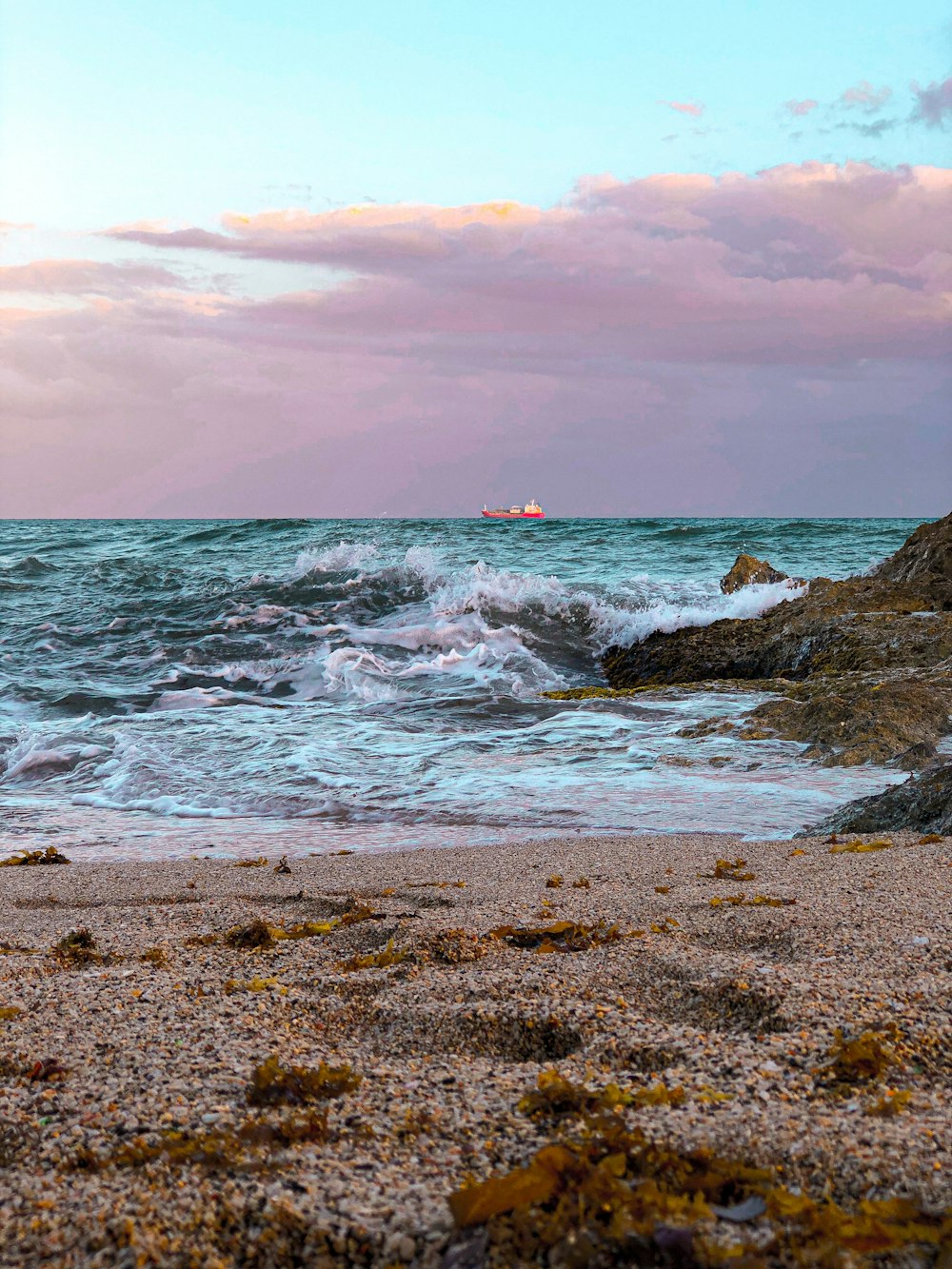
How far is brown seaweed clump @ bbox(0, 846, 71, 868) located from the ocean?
25cm

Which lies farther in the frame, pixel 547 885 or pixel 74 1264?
pixel 547 885

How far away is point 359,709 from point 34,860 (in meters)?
4.66

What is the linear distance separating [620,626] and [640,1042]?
11.8 meters

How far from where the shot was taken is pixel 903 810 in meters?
4.44

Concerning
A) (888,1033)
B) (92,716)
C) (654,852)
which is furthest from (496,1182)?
(92,716)

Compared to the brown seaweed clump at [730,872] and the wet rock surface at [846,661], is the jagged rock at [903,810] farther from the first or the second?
the brown seaweed clump at [730,872]

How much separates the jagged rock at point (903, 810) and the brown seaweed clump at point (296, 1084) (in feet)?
10.9

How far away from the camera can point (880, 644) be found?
859cm

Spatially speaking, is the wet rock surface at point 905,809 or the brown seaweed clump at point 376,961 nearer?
the brown seaweed clump at point 376,961

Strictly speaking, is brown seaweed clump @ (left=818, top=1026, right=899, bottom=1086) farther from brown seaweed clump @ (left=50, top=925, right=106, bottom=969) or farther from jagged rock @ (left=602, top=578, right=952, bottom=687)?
jagged rock @ (left=602, top=578, right=952, bottom=687)

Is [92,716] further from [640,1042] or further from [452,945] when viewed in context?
[640,1042]

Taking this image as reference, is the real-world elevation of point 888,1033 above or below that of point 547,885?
above

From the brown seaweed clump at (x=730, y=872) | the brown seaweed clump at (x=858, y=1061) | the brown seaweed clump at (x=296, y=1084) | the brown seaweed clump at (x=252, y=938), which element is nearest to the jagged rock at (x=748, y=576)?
the brown seaweed clump at (x=730, y=872)

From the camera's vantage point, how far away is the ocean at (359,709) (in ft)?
18.1
